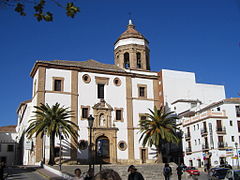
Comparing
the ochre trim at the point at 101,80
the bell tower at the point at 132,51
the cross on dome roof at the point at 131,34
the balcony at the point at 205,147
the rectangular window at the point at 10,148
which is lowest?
the balcony at the point at 205,147

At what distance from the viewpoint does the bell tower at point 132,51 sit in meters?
43.8

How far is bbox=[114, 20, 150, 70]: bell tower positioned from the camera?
4378cm

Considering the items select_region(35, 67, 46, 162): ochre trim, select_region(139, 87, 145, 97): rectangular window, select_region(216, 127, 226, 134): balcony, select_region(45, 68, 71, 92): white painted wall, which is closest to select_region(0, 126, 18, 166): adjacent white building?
select_region(35, 67, 46, 162): ochre trim

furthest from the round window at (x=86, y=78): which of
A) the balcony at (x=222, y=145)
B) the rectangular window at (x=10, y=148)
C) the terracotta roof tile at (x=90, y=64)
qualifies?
the rectangular window at (x=10, y=148)

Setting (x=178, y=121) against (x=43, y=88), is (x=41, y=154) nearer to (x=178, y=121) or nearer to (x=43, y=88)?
(x=43, y=88)

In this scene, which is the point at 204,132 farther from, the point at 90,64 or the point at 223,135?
the point at 90,64

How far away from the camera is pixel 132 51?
4369 centimetres

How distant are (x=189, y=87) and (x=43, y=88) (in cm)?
2505

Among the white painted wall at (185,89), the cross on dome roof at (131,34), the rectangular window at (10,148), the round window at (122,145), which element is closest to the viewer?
the round window at (122,145)

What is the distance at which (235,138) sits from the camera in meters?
39.9

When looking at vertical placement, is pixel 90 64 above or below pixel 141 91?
above

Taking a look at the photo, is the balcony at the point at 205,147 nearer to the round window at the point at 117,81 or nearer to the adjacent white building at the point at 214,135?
the adjacent white building at the point at 214,135

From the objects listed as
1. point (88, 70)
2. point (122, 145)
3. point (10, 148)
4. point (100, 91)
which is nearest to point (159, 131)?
point (122, 145)

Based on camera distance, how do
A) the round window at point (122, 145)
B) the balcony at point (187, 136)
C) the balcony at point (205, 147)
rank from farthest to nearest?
the balcony at point (187, 136) < the balcony at point (205, 147) < the round window at point (122, 145)
